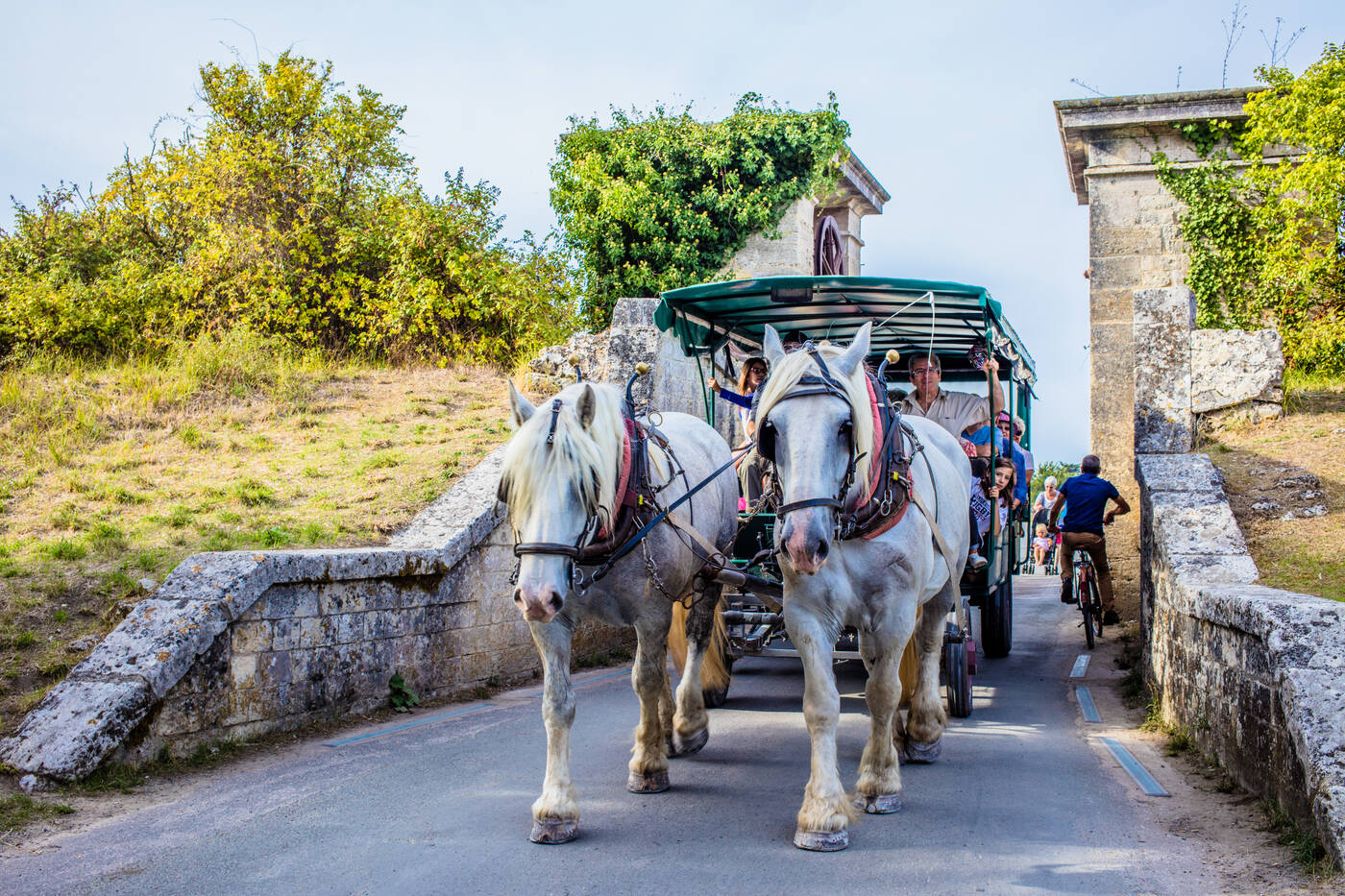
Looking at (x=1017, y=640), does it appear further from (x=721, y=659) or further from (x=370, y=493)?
(x=370, y=493)

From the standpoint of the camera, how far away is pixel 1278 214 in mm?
14328

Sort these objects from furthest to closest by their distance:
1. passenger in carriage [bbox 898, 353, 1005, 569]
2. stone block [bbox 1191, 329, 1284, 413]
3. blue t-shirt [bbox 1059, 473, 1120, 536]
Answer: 1. blue t-shirt [bbox 1059, 473, 1120, 536]
2. stone block [bbox 1191, 329, 1284, 413]
3. passenger in carriage [bbox 898, 353, 1005, 569]

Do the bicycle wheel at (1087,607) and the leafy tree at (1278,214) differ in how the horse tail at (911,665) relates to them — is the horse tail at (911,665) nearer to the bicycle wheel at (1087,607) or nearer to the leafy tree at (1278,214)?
the bicycle wheel at (1087,607)

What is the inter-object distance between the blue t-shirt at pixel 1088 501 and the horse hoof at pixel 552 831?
7.64m

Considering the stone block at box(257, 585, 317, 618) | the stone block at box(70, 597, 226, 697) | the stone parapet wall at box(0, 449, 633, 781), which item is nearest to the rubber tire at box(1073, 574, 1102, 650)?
the stone parapet wall at box(0, 449, 633, 781)

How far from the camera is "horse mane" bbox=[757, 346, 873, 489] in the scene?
14.3ft

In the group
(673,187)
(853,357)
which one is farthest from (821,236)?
(853,357)

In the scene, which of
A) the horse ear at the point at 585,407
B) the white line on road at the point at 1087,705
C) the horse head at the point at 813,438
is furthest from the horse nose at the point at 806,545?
the white line on road at the point at 1087,705

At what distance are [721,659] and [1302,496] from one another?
5.08m

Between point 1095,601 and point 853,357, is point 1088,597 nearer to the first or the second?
point 1095,601

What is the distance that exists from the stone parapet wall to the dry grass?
5.41 meters

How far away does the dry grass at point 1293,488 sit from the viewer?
6919 millimetres

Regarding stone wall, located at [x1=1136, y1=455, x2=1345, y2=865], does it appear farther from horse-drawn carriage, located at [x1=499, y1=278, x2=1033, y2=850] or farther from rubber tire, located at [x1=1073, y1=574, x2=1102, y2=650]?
rubber tire, located at [x1=1073, y1=574, x2=1102, y2=650]

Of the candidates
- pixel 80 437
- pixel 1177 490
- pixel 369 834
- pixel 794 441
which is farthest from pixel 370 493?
pixel 1177 490
